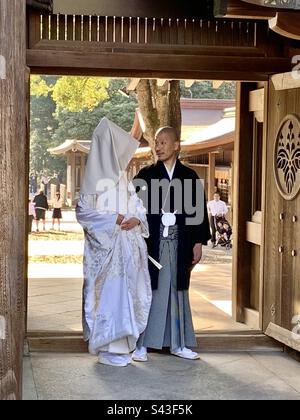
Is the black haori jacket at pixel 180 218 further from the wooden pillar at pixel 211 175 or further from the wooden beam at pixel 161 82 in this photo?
the wooden pillar at pixel 211 175

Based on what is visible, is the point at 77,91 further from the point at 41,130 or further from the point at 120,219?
the point at 41,130

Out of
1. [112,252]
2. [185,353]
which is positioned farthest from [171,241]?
[185,353]

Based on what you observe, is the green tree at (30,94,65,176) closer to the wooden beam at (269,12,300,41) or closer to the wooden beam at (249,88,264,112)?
the wooden beam at (249,88,264,112)

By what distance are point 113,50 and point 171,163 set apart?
0.97 m

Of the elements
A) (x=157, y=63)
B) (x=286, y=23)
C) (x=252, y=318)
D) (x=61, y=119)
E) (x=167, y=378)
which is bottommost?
(x=167, y=378)

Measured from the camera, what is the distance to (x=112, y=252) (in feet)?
18.4

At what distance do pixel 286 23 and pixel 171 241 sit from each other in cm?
191

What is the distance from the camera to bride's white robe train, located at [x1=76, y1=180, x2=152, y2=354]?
5516 mm

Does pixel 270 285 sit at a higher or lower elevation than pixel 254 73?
lower

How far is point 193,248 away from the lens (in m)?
5.87

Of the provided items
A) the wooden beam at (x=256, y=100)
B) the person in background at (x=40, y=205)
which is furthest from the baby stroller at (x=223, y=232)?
the wooden beam at (x=256, y=100)
